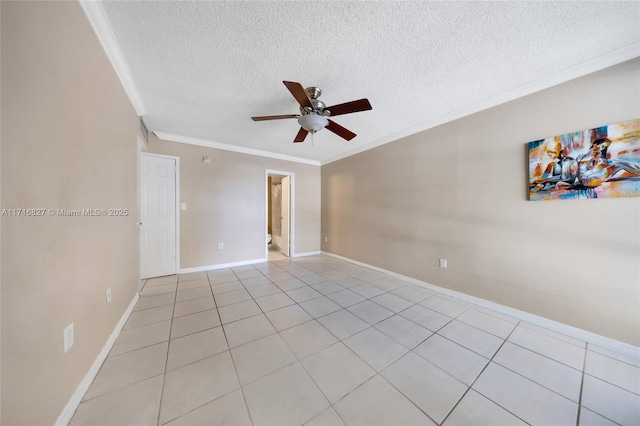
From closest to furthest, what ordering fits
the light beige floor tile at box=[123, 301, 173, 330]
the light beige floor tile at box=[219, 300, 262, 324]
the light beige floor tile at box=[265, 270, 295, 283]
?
the light beige floor tile at box=[123, 301, 173, 330], the light beige floor tile at box=[219, 300, 262, 324], the light beige floor tile at box=[265, 270, 295, 283]

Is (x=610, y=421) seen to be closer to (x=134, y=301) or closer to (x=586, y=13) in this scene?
(x=586, y=13)

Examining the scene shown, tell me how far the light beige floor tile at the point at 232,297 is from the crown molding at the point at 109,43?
2.51 m

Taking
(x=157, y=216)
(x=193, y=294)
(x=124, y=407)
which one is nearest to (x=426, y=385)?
(x=124, y=407)

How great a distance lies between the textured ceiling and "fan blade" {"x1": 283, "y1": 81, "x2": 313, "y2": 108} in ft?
0.84

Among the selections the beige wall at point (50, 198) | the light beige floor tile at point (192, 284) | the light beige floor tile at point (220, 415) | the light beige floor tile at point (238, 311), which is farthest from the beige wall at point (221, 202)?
the light beige floor tile at point (220, 415)

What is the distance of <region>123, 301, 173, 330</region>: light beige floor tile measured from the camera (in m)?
1.98

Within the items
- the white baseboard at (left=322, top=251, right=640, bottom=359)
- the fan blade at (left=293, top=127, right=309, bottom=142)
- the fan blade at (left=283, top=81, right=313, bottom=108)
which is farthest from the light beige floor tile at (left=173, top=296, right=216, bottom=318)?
the white baseboard at (left=322, top=251, right=640, bottom=359)

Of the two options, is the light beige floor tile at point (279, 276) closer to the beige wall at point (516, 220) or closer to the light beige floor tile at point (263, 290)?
the light beige floor tile at point (263, 290)

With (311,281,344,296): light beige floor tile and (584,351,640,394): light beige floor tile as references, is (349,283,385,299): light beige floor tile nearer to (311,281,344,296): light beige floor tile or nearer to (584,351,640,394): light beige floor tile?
(311,281,344,296): light beige floor tile

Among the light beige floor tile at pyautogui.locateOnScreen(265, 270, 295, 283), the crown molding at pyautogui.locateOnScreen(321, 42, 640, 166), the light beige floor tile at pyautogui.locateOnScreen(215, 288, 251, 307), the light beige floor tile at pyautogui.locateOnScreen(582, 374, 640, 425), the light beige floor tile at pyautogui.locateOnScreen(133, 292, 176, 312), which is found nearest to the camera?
the light beige floor tile at pyautogui.locateOnScreen(582, 374, 640, 425)

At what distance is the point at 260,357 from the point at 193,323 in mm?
918

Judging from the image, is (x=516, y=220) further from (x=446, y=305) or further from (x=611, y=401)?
(x=611, y=401)

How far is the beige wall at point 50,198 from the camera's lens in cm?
80

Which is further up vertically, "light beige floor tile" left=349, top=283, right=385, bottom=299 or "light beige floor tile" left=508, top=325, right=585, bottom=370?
"light beige floor tile" left=349, top=283, right=385, bottom=299
